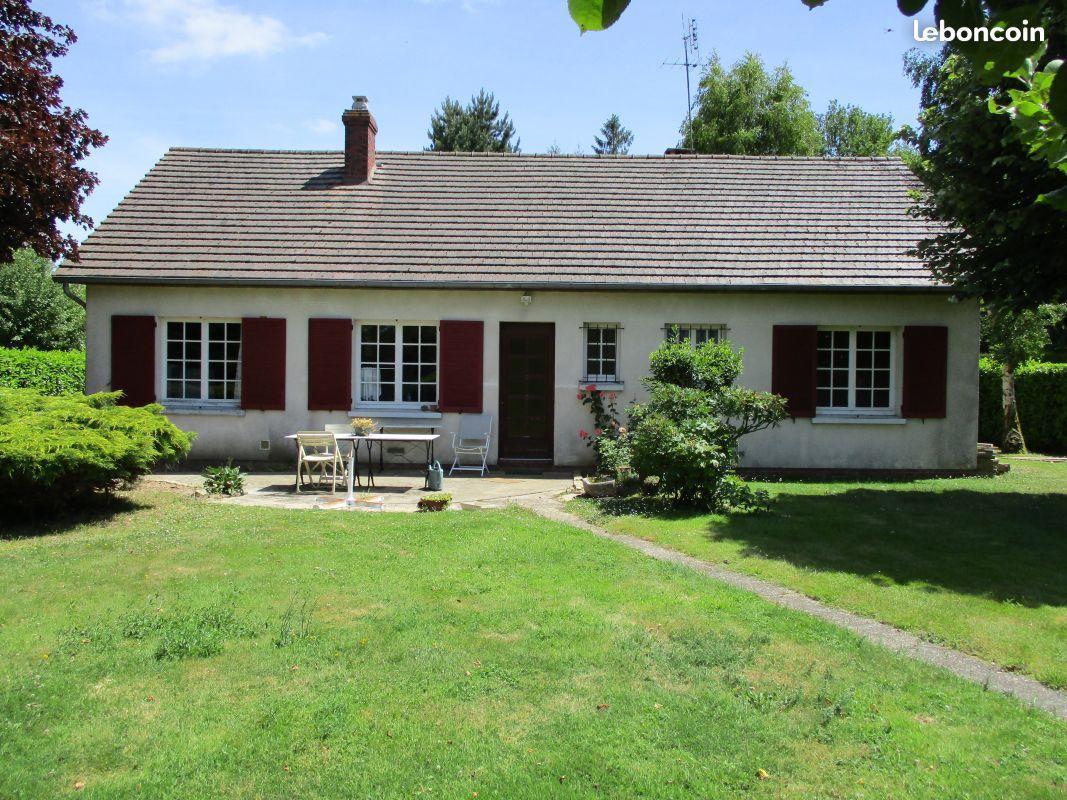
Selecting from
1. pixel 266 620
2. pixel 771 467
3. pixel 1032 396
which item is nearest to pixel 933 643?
pixel 266 620

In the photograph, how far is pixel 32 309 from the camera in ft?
94.5

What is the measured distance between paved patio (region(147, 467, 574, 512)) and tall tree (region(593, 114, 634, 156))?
4567cm

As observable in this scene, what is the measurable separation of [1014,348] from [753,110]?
1869 centimetres

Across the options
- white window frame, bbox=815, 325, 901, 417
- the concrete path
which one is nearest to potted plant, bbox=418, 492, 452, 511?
the concrete path

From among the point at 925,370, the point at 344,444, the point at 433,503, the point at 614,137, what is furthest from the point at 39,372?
the point at 614,137

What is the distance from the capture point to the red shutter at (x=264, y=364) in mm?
13555

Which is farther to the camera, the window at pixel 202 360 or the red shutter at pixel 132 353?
the window at pixel 202 360

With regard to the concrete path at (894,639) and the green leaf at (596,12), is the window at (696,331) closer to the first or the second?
the concrete path at (894,639)

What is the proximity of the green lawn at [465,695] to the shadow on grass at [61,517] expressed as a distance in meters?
1.94

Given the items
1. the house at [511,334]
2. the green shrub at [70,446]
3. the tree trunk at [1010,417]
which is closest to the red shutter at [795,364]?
the house at [511,334]

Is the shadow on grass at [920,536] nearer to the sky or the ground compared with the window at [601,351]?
nearer to the ground

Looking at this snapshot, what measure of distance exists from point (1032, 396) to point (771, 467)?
9.62 meters

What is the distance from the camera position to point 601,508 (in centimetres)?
993

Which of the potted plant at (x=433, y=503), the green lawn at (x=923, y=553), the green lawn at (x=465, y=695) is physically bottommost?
the green lawn at (x=465, y=695)
